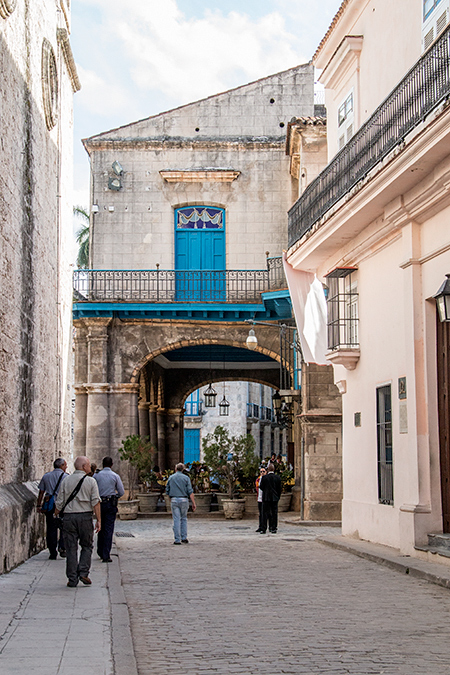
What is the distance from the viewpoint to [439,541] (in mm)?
11203

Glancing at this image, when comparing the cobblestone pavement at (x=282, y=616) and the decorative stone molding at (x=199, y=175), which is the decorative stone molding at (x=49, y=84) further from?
the decorative stone molding at (x=199, y=175)

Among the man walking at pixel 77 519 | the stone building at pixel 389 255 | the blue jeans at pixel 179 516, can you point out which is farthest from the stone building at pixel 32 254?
the stone building at pixel 389 255

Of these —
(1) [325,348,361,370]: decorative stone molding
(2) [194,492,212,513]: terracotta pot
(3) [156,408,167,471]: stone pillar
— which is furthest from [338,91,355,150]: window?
(3) [156,408,167,471]: stone pillar

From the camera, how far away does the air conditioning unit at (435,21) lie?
11.6 meters

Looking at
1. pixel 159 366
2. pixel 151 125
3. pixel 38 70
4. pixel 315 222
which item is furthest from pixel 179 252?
pixel 38 70

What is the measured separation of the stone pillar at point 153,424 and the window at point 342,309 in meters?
15.5

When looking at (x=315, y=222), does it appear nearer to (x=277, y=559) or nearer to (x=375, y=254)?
(x=375, y=254)

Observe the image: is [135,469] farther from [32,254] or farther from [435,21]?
[435,21]

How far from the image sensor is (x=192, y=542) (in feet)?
53.5

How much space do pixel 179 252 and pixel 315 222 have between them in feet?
34.9

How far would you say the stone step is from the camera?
1093cm

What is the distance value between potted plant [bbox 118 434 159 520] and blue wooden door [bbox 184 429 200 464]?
71.9 ft

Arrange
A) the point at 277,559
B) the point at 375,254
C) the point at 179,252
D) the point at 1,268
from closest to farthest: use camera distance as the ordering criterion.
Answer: the point at 1,268 → the point at 277,559 → the point at 375,254 → the point at 179,252

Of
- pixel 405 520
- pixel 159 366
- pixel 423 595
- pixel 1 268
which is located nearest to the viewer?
pixel 423 595
